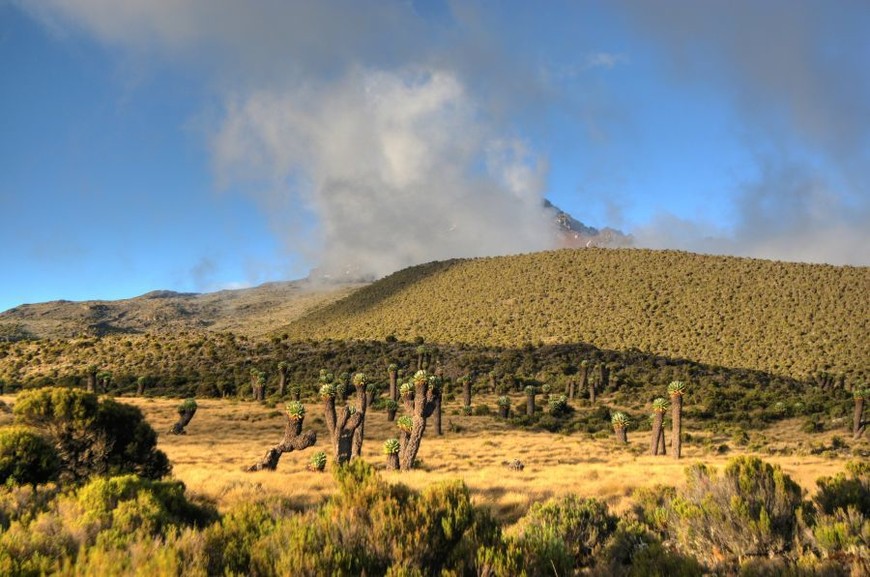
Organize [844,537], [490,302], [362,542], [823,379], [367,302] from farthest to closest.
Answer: [367,302], [490,302], [823,379], [844,537], [362,542]

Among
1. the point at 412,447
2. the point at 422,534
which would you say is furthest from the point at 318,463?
the point at 422,534

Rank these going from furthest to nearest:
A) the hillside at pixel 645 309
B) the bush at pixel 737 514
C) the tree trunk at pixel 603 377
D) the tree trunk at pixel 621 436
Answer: the hillside at pixel 645 309, the tree trunk at pixel 603 377, the tree trunk at pixel 621 436, the bush at pixel 737 514

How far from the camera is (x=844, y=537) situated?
24.8 ft

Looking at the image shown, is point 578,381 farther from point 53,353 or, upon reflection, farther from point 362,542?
point 53,353

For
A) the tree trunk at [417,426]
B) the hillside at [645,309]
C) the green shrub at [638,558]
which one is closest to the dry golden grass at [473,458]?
the tree trunk at [417,426]

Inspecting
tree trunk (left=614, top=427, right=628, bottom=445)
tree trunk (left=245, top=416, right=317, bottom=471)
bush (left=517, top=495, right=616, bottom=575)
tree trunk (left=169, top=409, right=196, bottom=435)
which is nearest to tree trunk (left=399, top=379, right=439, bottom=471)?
tree trunk (left=245, top=416, right=317, bottom=471)

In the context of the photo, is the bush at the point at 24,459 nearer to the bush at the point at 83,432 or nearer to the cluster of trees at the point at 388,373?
the bush at the point at 83,432

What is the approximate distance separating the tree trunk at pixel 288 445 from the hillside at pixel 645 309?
5436 cm

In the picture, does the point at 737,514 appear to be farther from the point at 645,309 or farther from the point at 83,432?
the point at 645,309

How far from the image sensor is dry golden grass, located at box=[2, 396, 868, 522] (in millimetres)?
14589

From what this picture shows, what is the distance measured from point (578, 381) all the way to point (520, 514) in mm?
46602

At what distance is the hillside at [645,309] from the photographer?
219ft

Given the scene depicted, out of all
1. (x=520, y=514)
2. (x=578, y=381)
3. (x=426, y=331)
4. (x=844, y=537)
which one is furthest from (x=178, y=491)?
(x=426, y=331)

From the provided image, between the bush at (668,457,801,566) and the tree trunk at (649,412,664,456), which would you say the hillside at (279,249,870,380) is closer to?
the tree trunk at (649,412,664,456)
